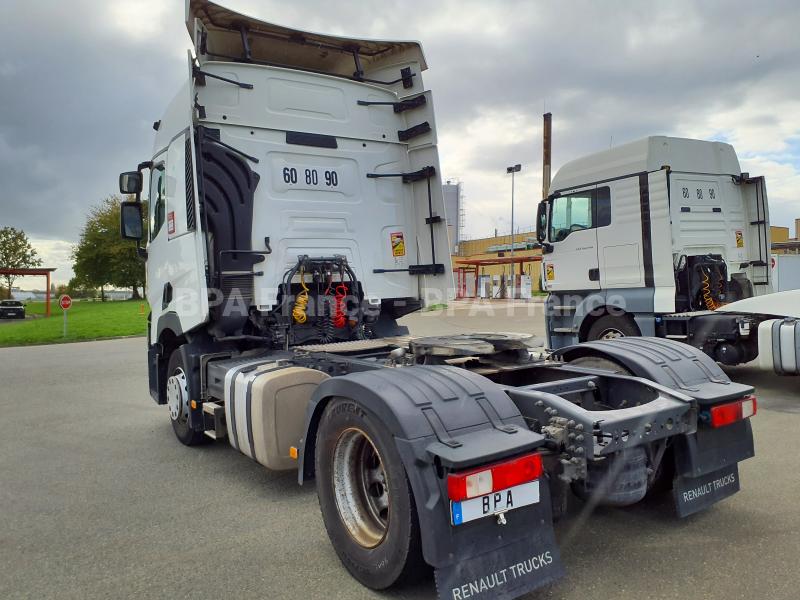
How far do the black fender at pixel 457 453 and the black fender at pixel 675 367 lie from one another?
1170 millimetres

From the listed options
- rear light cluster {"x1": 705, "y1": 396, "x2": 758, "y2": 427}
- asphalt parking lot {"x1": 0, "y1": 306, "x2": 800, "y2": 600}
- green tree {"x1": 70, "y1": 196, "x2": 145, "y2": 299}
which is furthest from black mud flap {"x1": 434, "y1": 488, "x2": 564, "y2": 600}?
green tree {"x1": 70, "y1": 196, "x2": 145, "y2": 299}

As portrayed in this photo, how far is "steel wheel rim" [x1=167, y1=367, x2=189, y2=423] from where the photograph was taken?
18.2 feet

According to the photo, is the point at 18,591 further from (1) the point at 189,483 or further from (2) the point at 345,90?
(2) the point at 345,90

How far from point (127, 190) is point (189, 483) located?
3159 mm

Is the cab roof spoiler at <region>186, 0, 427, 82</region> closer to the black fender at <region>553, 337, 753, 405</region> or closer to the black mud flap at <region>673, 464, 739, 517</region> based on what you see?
the black fender at <region>553, 337, 753, 405</region>

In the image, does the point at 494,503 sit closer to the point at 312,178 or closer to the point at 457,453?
the point at 457,453

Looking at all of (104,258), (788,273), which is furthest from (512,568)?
(104,258)

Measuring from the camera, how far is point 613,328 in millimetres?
8945

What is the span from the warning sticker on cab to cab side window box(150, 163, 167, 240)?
2.25 meters

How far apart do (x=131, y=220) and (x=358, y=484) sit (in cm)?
449

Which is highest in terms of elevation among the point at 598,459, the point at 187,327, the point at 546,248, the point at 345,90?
the point at 345,90

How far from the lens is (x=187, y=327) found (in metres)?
5.47

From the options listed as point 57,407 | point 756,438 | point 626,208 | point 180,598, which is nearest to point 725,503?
point 756,438

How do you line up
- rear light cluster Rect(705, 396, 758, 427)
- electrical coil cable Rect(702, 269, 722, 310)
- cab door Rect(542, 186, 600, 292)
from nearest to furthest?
rear light cluster Rect(705, 396, 758, 427) → electrical coil cable Rect(702, 269, 722, 310) → cab door Rect(542, 186, 600, 292)
